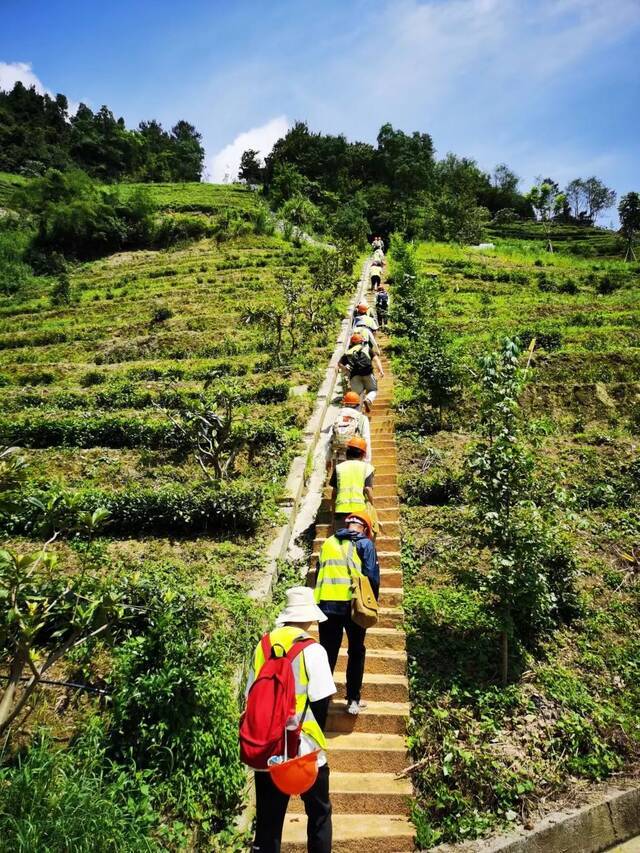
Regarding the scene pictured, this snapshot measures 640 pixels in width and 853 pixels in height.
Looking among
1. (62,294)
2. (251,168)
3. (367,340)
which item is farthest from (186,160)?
(367,340)

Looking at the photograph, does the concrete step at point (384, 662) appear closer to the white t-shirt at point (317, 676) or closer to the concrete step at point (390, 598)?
the concrete step at point (390, 598)

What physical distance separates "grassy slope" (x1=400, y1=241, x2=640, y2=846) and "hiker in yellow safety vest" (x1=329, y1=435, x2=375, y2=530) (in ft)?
4.99

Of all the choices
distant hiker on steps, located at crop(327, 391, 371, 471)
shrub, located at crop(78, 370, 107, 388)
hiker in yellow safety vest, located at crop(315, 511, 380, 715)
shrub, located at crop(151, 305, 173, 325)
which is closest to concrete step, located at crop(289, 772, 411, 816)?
hiker in yellow safety vest, located at crop(315, 511, 380, 715)

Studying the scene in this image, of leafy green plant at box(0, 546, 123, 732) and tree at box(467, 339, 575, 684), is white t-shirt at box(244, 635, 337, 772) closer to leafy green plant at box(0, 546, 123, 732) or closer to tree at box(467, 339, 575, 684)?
leafy green plant at box(0, 546, 123, 732)

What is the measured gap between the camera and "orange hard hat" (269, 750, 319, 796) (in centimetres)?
295

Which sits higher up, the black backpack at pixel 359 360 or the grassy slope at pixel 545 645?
the black backpack at pixel 359 360

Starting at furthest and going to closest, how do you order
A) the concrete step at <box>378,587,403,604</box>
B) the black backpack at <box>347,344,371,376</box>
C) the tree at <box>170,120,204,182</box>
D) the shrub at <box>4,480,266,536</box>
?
the tree at <box>170,120,204,182</box> < the black backpack at <box>347,344,371,376</box> < the shrub at <box>4,480,266,536</box> < the concrete step at <box>378,587,403,604</box>

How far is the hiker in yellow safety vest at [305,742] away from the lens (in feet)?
10.3

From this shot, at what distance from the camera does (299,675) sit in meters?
3.21

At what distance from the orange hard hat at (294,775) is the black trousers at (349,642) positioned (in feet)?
4.69

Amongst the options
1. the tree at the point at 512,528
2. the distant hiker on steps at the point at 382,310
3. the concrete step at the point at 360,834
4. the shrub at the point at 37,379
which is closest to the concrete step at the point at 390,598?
the tree at the point at 512,528

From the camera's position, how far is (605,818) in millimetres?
4293

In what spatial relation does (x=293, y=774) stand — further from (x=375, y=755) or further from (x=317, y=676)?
(x=375, y=755)

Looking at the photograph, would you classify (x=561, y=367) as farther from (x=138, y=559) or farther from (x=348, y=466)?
(x=138, y=559)
